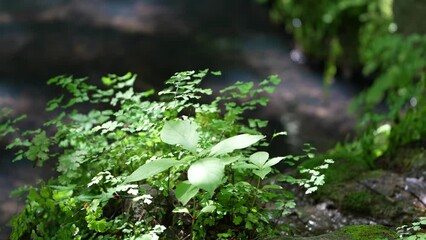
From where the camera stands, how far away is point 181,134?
2084 mm

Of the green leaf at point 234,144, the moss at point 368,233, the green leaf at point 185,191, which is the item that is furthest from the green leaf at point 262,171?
the moss at point 368,233

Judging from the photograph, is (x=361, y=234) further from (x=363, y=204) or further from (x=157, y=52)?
(x=157, y=52)

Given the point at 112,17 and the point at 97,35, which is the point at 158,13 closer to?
the point at 112,17

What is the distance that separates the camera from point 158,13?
32.8 ft

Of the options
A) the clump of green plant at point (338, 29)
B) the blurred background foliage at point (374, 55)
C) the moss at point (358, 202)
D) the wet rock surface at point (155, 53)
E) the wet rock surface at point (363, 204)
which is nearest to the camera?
the wet rock surface at point (363, 204)

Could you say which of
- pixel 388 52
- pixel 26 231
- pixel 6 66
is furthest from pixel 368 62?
pixel 26 231

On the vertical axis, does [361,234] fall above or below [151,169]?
below

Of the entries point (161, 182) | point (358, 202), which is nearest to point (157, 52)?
point (358, 202)

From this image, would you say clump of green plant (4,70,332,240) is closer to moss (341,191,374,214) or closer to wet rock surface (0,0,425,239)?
moss (341,191,374,214)

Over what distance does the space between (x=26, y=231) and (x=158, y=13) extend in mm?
7635

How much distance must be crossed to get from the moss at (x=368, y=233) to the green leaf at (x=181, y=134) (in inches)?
34.0

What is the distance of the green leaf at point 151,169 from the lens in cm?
198

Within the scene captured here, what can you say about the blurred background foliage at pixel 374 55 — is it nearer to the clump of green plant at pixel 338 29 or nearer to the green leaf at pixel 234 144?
the clump of green plant at pixel 338 29

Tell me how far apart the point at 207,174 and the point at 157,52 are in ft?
22.2
